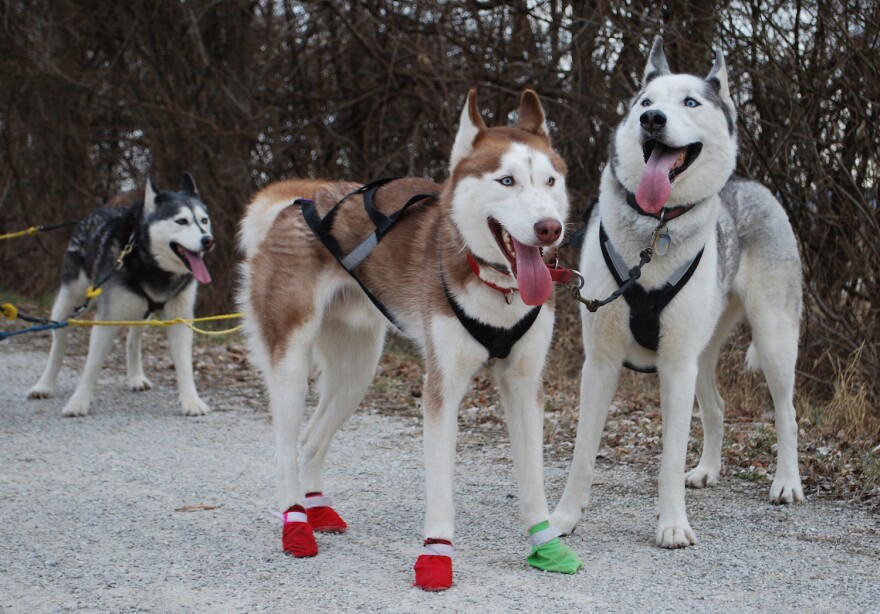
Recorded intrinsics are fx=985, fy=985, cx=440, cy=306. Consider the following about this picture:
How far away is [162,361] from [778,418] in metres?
6.57

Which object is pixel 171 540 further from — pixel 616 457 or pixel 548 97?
pixel 548 97

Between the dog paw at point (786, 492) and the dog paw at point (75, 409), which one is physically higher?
the dog paw at point (786, 492)

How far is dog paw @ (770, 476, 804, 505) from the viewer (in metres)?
4.85

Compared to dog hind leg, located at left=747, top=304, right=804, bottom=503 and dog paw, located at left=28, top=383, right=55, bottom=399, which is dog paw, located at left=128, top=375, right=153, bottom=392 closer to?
dog paw, located at left=28, top=383, right=55, bottom=399

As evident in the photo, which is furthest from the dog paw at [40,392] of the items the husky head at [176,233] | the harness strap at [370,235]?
the harness strap at [370,235]

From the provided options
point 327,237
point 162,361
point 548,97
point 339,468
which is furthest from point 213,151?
point 327,237

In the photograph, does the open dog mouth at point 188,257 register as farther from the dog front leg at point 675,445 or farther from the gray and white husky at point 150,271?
the dog front leg at point 675,445

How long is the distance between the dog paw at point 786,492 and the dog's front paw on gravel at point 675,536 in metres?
0.93

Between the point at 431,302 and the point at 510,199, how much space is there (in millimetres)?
544

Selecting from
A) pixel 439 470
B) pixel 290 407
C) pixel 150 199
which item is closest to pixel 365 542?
pixel 290 407

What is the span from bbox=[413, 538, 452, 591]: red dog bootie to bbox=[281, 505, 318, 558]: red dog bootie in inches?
23.1

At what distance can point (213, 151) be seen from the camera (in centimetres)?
1266

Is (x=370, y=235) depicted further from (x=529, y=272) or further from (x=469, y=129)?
(x=529, y=272)

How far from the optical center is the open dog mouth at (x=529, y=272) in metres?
3.51
